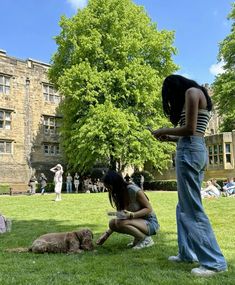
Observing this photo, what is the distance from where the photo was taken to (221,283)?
12.5ft

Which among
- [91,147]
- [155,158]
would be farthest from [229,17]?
[91,147]

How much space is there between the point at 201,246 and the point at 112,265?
123 cm

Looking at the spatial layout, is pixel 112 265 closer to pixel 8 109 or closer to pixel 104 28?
pixel 104 28

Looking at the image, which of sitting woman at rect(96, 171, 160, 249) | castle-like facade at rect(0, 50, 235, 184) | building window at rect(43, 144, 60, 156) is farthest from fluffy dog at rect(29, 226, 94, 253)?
building window at rect(43, 144, 60, 156)

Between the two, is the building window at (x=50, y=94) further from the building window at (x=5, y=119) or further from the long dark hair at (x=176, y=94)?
the long dark hair at (x=176, y=94)

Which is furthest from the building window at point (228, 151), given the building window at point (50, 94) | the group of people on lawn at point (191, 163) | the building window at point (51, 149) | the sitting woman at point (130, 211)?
the group of people on lawn at point (191, 163)

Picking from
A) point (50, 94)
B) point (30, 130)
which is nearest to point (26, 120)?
point (30, 130)

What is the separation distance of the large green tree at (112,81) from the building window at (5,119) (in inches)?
279

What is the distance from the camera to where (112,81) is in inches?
1185

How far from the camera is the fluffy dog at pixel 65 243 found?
5.77 metres

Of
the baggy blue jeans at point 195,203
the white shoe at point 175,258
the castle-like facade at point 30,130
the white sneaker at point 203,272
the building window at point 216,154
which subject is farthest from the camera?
the building window at point 216,154

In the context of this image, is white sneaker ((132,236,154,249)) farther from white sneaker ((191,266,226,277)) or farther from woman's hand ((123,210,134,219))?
white sneaker ((191,266,226,277))

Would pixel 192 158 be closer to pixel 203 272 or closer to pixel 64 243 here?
pixel 203 272

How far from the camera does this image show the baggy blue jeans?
4.19m
